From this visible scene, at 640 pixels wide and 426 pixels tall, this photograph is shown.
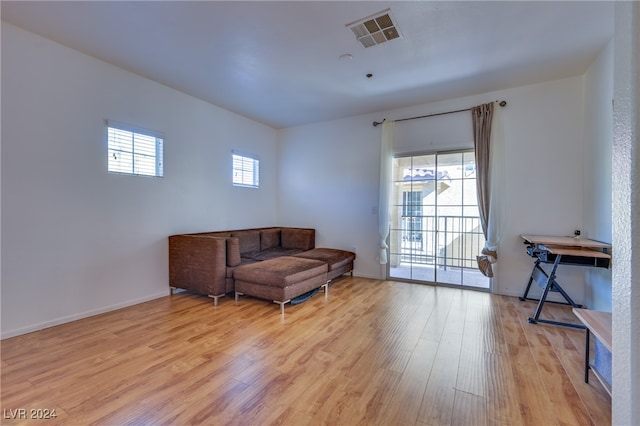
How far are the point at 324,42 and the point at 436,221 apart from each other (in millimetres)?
3099

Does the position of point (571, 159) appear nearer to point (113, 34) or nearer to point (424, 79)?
point (424, 79)

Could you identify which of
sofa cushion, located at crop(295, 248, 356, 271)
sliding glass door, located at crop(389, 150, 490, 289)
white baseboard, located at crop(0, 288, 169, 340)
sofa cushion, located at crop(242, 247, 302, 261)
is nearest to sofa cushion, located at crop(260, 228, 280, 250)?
sofa cushion, located at crop(242, 247, 302, 261)

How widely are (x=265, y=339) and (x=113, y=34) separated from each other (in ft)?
10.7

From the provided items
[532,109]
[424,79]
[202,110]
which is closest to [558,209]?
[532,109]

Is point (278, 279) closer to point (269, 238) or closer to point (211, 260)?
point (211, 260)

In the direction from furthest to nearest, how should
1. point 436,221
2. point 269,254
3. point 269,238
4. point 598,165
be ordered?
point 269,238
point 269,254
point 436,221
point 598,165

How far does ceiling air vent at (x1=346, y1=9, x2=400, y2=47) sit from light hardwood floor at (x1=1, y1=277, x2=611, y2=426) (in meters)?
2.90

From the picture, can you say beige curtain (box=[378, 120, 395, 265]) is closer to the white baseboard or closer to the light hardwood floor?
the light hardwood floor

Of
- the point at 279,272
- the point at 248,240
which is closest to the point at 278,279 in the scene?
the point at 279,272

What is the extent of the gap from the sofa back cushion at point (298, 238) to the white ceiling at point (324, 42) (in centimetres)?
245

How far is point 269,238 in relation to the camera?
5.11 meters

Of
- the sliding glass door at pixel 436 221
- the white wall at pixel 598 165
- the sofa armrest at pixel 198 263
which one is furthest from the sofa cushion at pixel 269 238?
the white wall at pixel 598 165

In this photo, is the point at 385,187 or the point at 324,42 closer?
the point at 324,42

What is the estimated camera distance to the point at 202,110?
430cm
